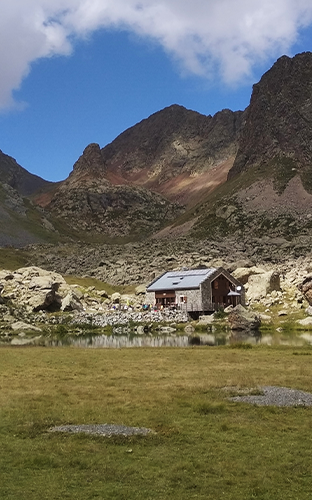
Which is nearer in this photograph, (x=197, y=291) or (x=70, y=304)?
(x=197, y=291)

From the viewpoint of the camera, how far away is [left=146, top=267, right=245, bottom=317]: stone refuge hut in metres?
91.2

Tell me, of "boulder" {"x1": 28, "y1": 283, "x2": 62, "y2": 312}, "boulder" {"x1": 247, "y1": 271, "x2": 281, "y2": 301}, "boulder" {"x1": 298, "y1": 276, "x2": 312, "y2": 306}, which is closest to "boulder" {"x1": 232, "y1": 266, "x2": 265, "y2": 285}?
"boulder" {"x1": 247, "y1": 271, "x2": 281, "y2": 301}

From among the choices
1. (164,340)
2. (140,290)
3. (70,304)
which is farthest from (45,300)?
(164,340)

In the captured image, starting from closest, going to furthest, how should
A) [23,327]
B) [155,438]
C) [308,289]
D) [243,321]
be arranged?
1. [155,438]
2. [243,321]
3. [308,289]
4. [23,327]

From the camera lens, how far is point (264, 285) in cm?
9656

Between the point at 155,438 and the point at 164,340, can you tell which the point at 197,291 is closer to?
the point at 164,340

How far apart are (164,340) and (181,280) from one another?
109ft

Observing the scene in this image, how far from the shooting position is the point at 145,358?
42750 mm

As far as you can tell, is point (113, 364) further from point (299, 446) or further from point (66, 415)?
point (299, 446)

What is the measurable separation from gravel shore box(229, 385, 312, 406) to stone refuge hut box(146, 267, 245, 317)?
63.5 m

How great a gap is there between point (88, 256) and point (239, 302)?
3622 inches

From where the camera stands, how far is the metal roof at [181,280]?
93.1 metres

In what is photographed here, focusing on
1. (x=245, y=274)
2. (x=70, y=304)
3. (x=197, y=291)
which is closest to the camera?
(x=197, y=291)

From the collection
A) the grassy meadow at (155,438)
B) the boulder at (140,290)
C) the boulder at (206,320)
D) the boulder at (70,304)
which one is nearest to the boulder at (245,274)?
the boulder at (140,290)
